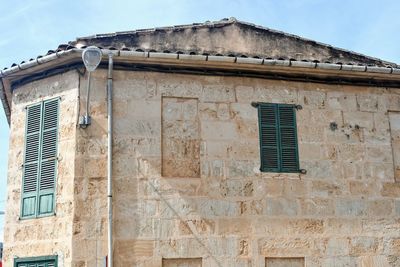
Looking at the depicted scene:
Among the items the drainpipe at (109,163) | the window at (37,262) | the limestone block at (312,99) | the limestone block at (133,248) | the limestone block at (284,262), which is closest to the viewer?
the drainpipe at (109,163)

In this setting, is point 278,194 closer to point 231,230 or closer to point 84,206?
point 231,230

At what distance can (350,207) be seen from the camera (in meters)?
10.3

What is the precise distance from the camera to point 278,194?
→ 394 inches

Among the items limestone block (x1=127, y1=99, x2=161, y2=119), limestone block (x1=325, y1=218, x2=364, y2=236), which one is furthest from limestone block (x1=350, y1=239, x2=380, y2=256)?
limestone block (x1=127, y1=99, x2=161, y2=119)

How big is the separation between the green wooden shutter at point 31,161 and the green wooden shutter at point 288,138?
425cm

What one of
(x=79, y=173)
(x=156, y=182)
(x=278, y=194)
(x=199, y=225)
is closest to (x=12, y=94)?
(x=79, y=173)

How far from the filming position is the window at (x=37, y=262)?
931 centimetres

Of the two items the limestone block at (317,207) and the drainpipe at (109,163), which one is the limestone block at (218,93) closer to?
the drainpipe at (109,163)

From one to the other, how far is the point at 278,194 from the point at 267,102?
5.53 feet

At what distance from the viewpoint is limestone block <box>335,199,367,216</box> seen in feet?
33.6

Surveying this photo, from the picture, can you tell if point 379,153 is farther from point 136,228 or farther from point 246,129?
point 136,228

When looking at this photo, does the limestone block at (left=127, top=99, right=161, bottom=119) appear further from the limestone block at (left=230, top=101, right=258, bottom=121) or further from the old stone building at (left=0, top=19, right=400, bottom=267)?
the limestone block at (left=230, top=101, right=258, bottom=121)

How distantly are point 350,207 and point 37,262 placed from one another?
5.43 meters

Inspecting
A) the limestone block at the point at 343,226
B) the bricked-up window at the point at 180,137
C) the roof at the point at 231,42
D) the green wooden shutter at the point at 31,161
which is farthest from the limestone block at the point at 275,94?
the green wooden shutter at the point at 31,161
